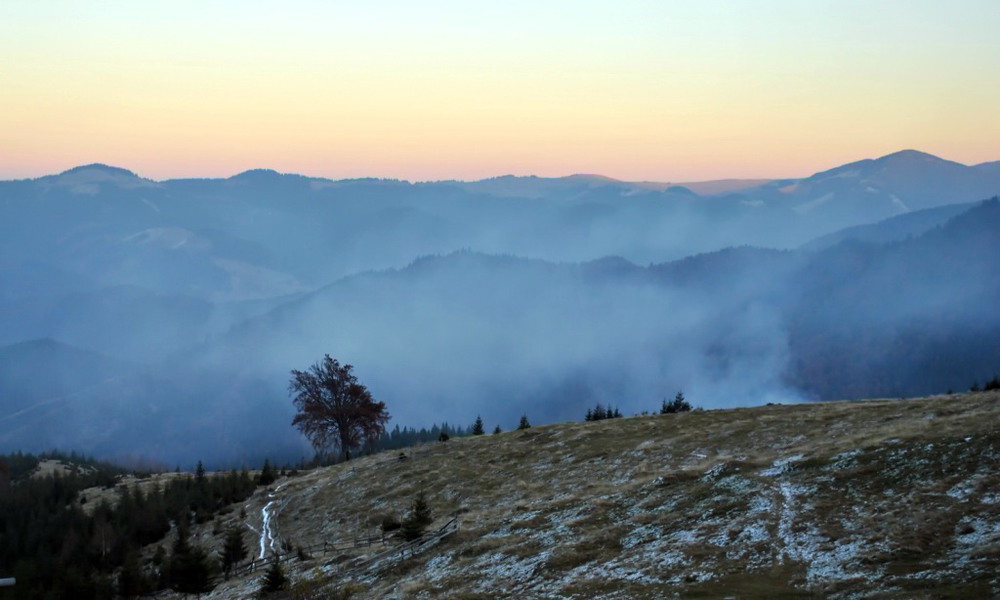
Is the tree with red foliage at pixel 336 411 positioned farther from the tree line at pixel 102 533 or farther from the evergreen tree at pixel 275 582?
the evergreen tree at pixel 275 582

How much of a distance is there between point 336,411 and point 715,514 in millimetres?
69992

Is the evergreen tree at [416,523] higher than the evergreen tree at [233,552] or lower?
higher

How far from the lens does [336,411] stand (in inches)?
4072

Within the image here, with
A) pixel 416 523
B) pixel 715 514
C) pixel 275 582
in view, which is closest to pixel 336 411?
pixel 416 523

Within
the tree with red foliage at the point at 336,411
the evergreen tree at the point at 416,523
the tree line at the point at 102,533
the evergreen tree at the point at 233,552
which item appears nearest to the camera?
the evergreen tree at the point at 416,523

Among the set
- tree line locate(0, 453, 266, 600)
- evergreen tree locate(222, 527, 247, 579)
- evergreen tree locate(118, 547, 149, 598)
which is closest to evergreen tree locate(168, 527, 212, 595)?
tree line locate(0, 453, 266, 600)

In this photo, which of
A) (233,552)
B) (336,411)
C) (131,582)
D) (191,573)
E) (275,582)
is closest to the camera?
(275,582)

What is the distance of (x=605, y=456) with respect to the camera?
6419 cm

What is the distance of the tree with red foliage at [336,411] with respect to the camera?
103 meters

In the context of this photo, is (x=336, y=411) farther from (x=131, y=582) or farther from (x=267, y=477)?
(x=131, y=582)

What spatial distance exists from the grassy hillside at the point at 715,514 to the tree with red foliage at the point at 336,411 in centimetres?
3006

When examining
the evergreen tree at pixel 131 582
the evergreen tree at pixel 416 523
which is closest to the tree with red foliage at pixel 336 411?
the evergreen tree at pixel 131 582

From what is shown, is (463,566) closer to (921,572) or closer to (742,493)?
(742,493)

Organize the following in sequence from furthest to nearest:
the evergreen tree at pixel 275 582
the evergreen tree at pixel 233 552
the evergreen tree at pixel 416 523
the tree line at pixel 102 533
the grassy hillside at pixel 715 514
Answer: the tree line at pixel 102 533 → the evergreen tree at pixel 233 552 → the evergreen tree at pixel 416 523 → the evergreen tree at pixel 275 582 → the grassy hillside at pixel 715 514
